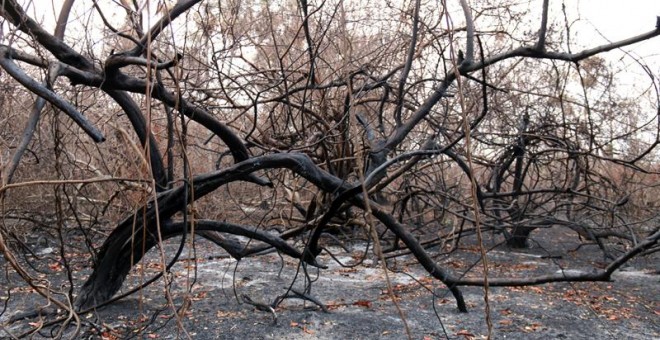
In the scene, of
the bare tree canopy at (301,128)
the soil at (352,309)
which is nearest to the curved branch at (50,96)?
the bare tree canopy at (301,128)

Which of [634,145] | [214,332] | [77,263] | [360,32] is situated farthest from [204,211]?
[634,145]

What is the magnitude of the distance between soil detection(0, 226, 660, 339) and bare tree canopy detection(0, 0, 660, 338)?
226mm

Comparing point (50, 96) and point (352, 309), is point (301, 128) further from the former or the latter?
point (50, 96)

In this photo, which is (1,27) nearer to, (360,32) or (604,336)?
(604,336)

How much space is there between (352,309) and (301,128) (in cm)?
216

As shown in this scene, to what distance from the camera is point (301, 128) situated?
5777mm

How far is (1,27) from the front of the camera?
2467 mm

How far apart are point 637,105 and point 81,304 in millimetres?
5225

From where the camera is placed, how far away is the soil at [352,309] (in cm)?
354

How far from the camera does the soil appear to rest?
3.54 meters

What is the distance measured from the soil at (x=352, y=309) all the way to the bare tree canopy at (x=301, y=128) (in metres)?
0.23

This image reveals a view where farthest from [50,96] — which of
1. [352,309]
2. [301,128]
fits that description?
[301,128]

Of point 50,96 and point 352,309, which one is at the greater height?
point 50,96

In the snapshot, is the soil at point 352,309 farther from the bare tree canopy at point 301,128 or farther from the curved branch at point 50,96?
the curved branch at point 50,96
